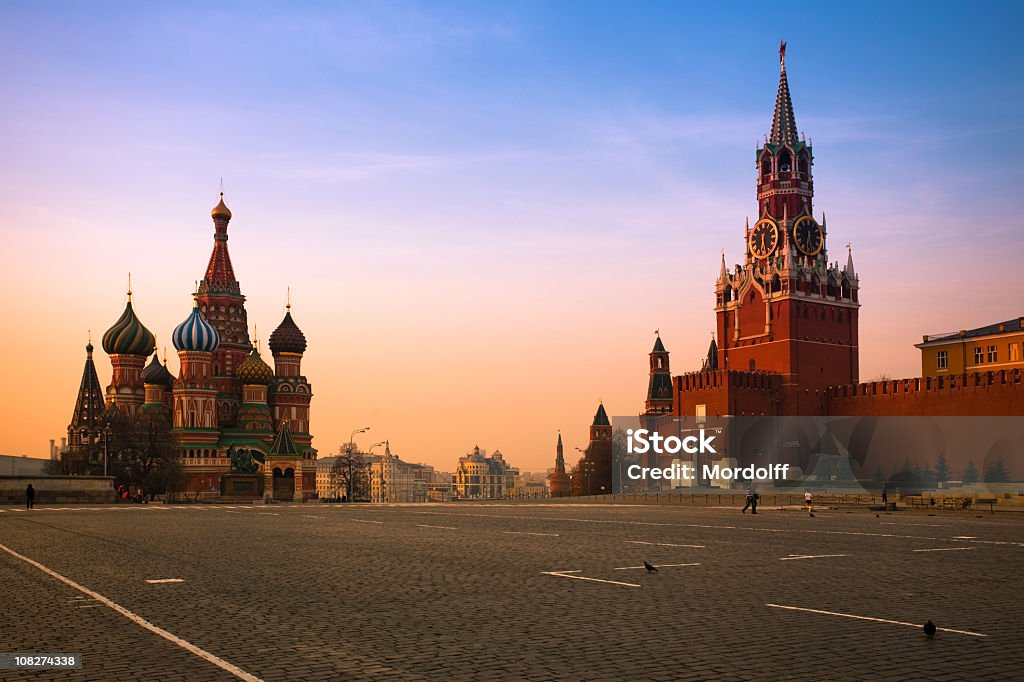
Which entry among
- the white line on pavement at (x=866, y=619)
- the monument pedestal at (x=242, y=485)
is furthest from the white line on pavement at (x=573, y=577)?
the monument pedestal at (x=242, y=485)

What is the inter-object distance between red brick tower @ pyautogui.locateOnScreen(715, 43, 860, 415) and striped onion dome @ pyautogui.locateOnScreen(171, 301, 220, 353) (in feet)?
149

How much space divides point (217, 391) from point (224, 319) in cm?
764

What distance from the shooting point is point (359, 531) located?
23.5 meters

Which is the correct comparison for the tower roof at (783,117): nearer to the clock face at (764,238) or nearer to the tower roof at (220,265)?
the clock face at (764,238)

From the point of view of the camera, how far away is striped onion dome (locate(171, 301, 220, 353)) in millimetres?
89438

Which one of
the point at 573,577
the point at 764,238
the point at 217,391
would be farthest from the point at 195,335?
the point at 573,577

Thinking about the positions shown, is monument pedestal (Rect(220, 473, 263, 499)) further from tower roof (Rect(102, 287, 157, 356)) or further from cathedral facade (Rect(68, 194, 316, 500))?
tower roof (Rect(102, 287, 157, 356))

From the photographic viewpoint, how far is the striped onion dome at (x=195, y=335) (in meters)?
89.4

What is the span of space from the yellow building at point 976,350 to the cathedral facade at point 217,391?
2104 inches

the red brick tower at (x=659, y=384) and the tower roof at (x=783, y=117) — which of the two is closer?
the tower roof at (x=783, y=117)

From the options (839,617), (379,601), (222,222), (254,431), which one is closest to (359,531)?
(379,601)

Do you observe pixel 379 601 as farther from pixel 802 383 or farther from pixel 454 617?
pixel 802 383

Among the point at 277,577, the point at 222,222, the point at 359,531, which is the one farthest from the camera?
the point at 222,222

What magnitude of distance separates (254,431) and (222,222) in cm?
2205
